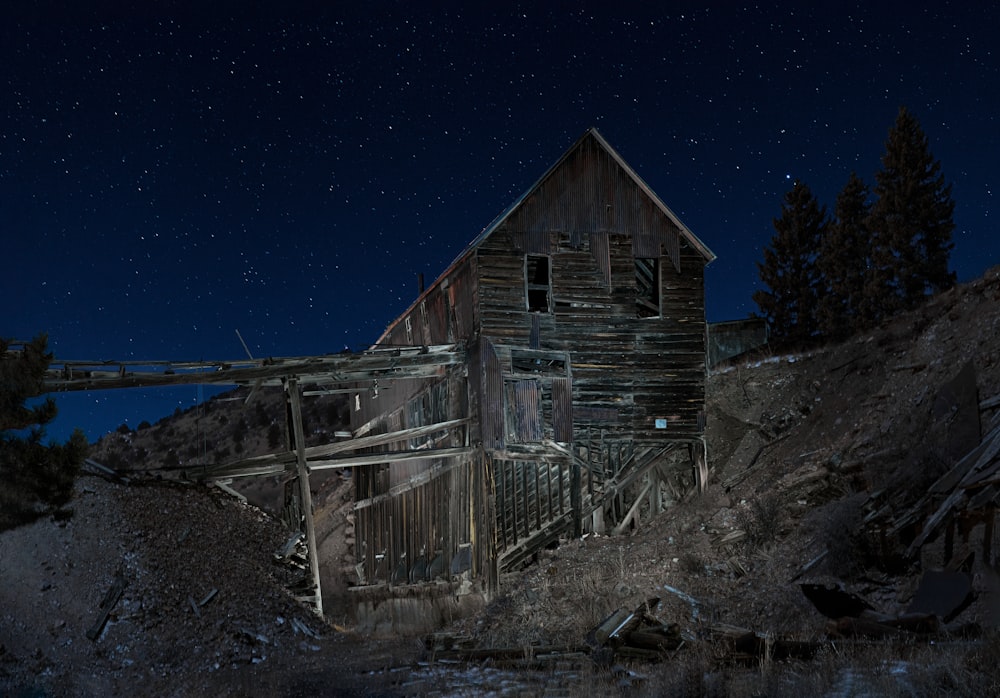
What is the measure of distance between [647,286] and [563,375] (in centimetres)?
404

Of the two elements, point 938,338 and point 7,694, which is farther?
point 938,338

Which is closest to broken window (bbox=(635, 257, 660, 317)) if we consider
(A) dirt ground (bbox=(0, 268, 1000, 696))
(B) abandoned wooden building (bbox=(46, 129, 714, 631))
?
(B) abandoned wooden building (bbox=(46, 129, 714, 631))

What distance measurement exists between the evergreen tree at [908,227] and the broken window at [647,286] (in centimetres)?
1772

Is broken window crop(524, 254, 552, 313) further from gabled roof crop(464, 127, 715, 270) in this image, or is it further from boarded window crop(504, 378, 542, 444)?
boarded window crop(504, 378, 542, 444)

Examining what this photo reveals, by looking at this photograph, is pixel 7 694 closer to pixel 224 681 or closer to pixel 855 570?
pixel 224 681

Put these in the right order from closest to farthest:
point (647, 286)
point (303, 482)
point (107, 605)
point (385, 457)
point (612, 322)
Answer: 1. point (107, 605)
2. point (303, 482)
3. point (385, 457)
4. point (612, 322)
5. point (647, 286)

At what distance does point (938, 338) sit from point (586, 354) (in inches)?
363

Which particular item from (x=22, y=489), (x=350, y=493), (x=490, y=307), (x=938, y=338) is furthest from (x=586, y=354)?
(x=350, y=493)

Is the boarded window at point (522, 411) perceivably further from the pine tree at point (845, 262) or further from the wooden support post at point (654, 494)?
the pine tree at point (845, 262)

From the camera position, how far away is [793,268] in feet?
138

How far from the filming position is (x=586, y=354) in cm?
2162

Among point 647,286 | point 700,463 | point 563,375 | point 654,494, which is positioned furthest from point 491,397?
point 700,463

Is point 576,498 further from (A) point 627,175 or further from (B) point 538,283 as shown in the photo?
(A) point 627,175

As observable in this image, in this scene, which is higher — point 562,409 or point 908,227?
point 908,227
